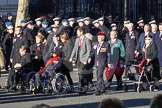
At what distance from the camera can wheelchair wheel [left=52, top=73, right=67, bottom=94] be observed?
46.8 ft

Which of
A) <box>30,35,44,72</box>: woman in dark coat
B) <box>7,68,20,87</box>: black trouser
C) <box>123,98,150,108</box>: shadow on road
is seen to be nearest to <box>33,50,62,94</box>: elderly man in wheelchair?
<box>30,35,44,72</box>: woman in dark coat

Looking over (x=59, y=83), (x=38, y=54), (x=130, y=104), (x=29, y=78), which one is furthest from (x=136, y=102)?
(x=38, y=54)

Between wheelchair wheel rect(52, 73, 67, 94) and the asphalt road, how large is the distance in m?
0.17

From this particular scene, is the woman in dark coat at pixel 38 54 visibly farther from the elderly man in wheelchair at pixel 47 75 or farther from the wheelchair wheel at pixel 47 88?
the wheelchair wheel at pixel 47 88

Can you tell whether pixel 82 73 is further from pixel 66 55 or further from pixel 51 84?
pixel 51 84

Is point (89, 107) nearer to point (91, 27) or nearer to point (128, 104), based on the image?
point (128, 104)

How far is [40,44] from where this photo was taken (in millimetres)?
15727

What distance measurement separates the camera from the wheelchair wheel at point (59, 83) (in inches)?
561

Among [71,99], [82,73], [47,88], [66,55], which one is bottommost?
[71,99]

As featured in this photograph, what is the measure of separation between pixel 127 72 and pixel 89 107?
432 centimetres

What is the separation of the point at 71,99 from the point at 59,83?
0.81 meters

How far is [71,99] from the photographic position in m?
13.7

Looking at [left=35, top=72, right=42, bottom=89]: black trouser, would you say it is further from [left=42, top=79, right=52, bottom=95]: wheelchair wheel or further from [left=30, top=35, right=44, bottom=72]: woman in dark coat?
[left=30, top=35, right=44, bottom=72]: woman in dark coat

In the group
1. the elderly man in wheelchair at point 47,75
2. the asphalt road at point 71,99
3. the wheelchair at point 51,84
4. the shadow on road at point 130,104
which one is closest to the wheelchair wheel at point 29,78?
the wheelchair at point 51,84
